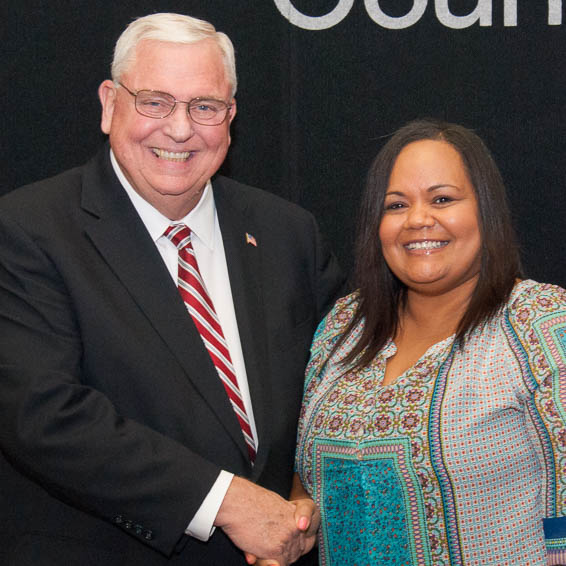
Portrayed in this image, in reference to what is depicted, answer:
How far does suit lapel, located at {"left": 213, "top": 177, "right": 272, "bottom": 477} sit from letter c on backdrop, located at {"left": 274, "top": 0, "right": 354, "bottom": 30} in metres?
0.76

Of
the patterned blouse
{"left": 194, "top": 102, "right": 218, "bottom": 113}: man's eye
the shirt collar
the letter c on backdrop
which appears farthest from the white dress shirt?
the letter c on backdrop

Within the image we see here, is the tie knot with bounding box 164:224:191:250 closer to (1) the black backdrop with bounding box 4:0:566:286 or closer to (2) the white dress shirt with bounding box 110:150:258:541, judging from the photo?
(2) the white dress shirt with bounding box 110:150:258:541

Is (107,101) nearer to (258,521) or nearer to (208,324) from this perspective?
(208,324)

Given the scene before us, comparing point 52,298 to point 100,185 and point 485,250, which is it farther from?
point 485,250

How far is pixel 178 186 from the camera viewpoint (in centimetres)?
221

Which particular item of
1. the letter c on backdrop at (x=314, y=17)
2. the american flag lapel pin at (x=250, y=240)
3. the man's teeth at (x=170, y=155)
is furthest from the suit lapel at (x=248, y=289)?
the letter c on backdrop at (x=314, y=17)

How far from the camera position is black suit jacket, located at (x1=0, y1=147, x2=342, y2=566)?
1.91m

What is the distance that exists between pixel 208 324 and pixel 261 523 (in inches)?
19.9

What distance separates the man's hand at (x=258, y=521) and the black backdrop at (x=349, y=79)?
4.54 ft

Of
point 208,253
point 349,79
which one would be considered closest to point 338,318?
point 208,253

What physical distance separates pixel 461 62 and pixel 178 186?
125 cm

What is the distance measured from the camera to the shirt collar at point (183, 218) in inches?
88.0

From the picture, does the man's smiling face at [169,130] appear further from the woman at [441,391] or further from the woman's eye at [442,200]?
the woman's eye at [442,200]

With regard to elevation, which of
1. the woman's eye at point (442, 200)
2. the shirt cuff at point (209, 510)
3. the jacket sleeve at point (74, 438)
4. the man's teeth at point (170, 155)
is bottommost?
the shirt cuff at point (209, 510)
